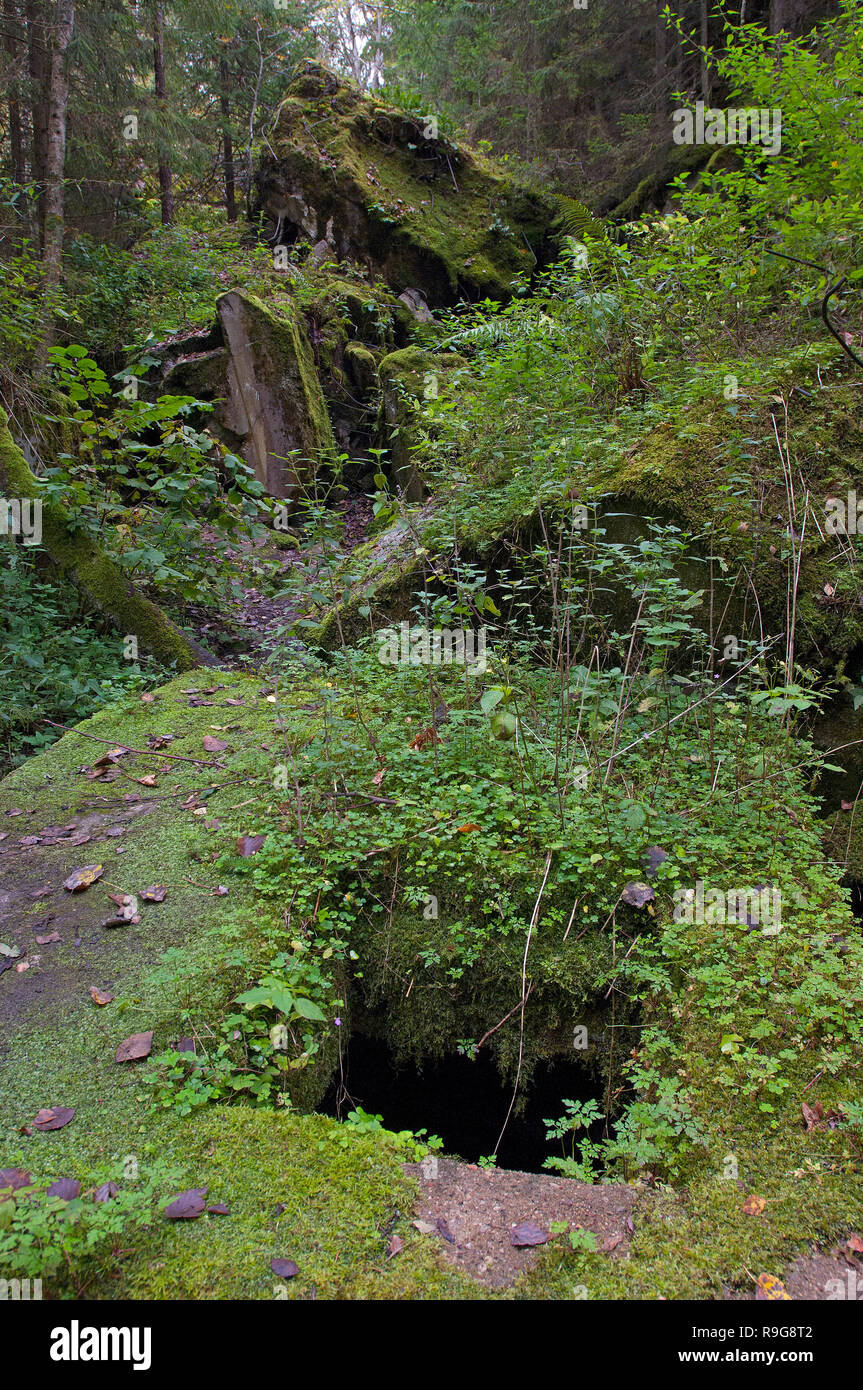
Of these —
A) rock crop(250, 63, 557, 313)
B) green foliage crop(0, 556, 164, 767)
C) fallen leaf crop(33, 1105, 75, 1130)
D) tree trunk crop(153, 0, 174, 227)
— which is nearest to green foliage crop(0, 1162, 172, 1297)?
fallen leaf crop(33, 1105, 75, 1130)

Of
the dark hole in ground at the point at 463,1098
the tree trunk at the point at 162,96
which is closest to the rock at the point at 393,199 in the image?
the tree trunk at the point at 162,96

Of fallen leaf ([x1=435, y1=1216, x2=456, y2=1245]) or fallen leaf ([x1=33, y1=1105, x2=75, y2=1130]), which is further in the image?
fallen leaf ([x1=33, y1=1105, x2=75, y2=1130])

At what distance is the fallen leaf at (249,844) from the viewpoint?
10.9 ft

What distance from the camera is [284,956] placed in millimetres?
2582

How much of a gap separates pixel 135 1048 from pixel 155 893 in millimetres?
877

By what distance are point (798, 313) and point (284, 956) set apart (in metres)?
6.00

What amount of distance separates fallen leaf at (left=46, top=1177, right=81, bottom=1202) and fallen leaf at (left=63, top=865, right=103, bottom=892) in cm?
152

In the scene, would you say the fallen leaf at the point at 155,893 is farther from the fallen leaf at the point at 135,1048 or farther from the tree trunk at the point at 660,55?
the tree trunk at the point at 660,55

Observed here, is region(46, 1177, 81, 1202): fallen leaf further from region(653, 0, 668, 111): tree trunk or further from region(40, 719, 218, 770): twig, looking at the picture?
region(653, 0, 668, 111): tree trunk

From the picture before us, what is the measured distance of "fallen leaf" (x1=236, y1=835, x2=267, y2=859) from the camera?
333 centimetres

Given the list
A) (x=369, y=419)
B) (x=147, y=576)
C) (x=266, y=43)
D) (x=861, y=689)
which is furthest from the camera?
(x=266, y=43)

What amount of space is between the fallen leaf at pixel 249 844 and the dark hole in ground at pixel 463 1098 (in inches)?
37.8
